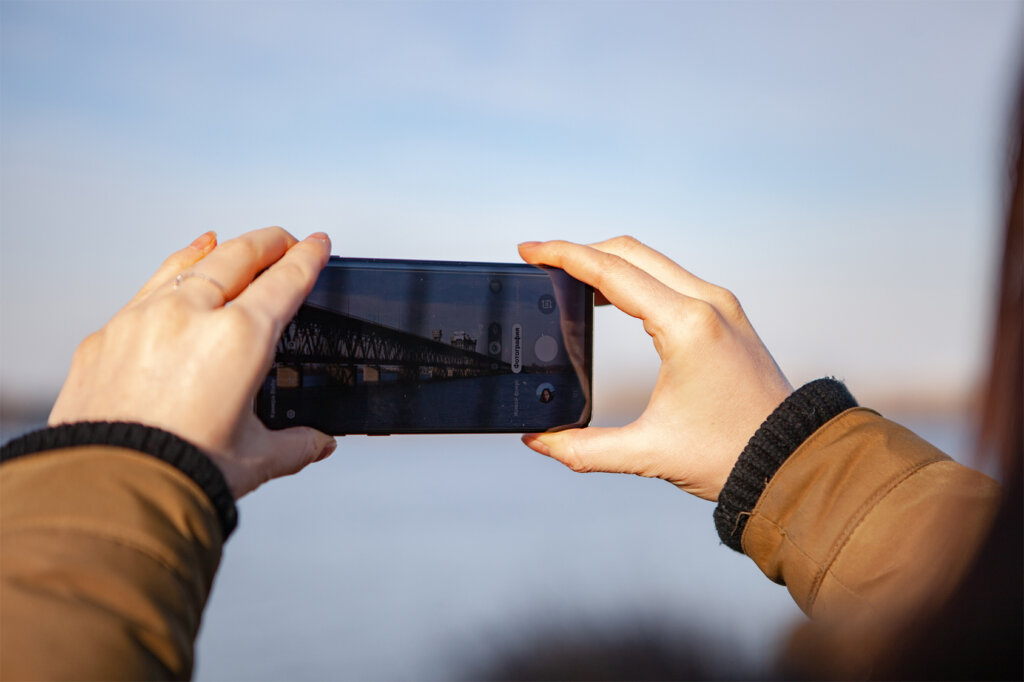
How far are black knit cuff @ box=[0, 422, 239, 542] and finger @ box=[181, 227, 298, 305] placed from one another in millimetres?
389

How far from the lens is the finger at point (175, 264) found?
5.58ft

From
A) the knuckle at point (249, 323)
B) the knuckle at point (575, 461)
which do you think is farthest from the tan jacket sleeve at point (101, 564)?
the knuckle at point (575, 461)

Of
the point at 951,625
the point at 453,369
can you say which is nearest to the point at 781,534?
the point at 453,369

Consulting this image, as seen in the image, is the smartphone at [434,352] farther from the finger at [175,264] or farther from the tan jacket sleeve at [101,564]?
the tan jacket sleeve at [101,564]

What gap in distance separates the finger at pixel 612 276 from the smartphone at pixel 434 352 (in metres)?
0.09

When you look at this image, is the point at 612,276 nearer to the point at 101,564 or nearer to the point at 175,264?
the point at 175,264

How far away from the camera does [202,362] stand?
1295 millimetres

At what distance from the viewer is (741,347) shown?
193 centimetres

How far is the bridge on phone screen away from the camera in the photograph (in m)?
2.04

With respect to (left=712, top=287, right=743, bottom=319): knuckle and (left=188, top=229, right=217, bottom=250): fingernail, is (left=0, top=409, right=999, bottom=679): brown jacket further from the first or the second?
(left=188, top=229, right=217, bottom=250): fingernail

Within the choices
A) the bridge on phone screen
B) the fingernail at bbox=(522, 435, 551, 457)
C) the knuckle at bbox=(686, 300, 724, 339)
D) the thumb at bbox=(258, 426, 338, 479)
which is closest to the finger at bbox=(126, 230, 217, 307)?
the bridge on phone screen

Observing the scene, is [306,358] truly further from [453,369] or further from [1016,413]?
[1016,413]

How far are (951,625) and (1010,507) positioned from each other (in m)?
0.10

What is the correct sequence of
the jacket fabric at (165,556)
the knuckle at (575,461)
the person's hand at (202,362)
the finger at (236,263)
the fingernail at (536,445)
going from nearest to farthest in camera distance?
the jacket fabric at (165,556)
the person's hand at (202,362)
the finger at (236,263)
the knuckle at (575,461)
the fingernail at (536,445)
